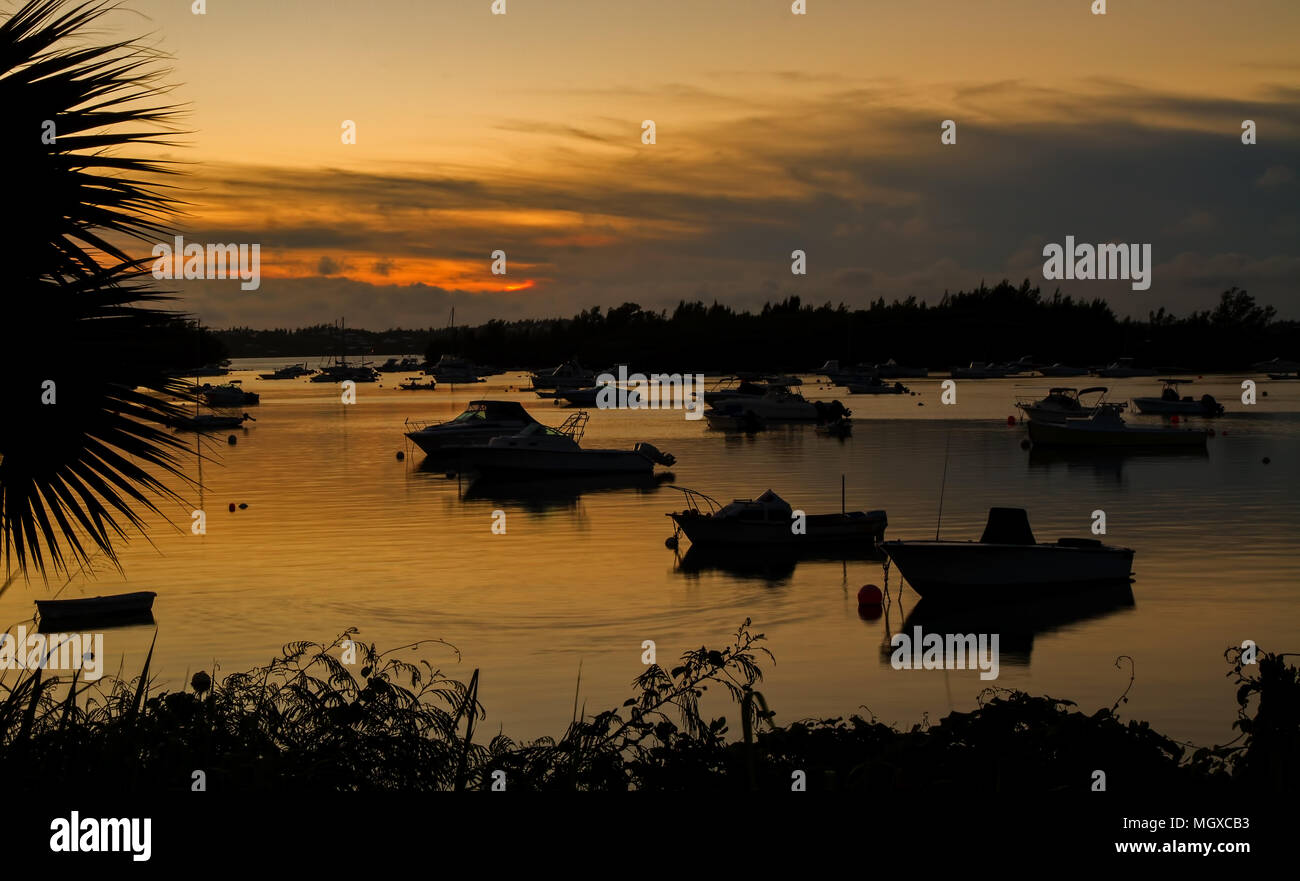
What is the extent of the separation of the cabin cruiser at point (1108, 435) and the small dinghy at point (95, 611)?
172ft

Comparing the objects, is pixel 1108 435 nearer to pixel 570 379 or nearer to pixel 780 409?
pixel 780 409

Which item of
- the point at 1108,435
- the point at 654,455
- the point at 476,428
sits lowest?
the point at 654,455

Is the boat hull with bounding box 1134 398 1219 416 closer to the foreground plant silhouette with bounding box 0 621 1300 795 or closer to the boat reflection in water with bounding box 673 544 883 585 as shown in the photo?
the boat reflection in water with bounding box 673 544 883 585

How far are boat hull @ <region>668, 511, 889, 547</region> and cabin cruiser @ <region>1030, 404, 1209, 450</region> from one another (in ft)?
122

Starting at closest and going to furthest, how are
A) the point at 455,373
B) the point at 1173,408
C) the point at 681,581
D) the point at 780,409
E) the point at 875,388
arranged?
1. the point at 681,581
2. the point at 780,409
3. the point at 1173,408
4. the point at 875,388
5. the point at 455,373

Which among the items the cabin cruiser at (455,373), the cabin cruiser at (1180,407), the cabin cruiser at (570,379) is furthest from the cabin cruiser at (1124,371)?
the cabin cruiser at (455,373)

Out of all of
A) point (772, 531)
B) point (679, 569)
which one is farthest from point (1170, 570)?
point (679, 569)

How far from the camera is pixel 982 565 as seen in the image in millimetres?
26500

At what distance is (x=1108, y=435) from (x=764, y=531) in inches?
1600

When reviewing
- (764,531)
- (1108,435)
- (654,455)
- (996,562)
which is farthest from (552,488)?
(1108,435)

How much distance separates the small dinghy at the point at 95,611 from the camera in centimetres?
2431

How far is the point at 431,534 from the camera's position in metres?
39.8
